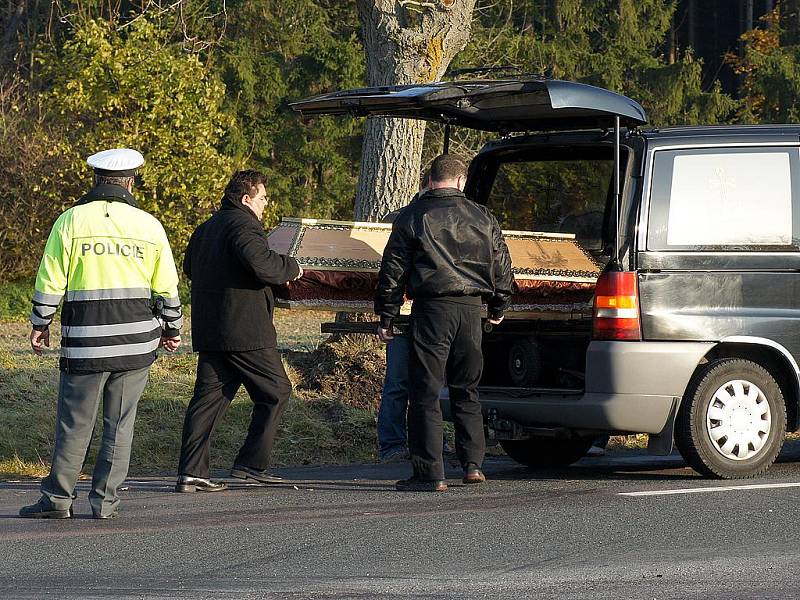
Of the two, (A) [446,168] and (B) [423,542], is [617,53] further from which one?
(B) [423,542]

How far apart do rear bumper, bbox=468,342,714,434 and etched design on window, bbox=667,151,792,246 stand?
635 mm

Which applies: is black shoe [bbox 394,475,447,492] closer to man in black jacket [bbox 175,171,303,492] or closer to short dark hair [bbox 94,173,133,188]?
man in black jacket [bbox 175,171,303,492]

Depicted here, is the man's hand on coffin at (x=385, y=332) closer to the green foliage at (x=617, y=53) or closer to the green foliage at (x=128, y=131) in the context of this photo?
the green foliage at (x=128, y=131)

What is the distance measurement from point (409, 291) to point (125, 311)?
1710 mm

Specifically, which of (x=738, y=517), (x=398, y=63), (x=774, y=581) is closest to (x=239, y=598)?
(x=774, y=581)

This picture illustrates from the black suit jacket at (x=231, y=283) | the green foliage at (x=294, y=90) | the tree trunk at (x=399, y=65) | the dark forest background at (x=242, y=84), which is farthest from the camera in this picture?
the green foliage at (x=294, y=90)

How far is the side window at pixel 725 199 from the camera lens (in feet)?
27.2

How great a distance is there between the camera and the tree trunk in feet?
42.9

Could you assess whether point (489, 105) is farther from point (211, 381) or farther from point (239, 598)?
point (239, 598)

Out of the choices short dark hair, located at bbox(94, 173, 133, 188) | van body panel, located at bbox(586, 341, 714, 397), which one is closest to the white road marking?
van body panel, located at bbox(586, 341, 714, 397)

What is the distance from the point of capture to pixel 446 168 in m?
8.30

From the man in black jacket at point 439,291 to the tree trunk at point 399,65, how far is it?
4.85 m

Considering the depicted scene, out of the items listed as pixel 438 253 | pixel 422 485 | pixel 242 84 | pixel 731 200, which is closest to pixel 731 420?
pixel 731 200

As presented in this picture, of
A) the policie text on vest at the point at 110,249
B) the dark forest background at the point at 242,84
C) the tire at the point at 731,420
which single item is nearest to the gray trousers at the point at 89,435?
the policie text on vest at the point at 110,249
